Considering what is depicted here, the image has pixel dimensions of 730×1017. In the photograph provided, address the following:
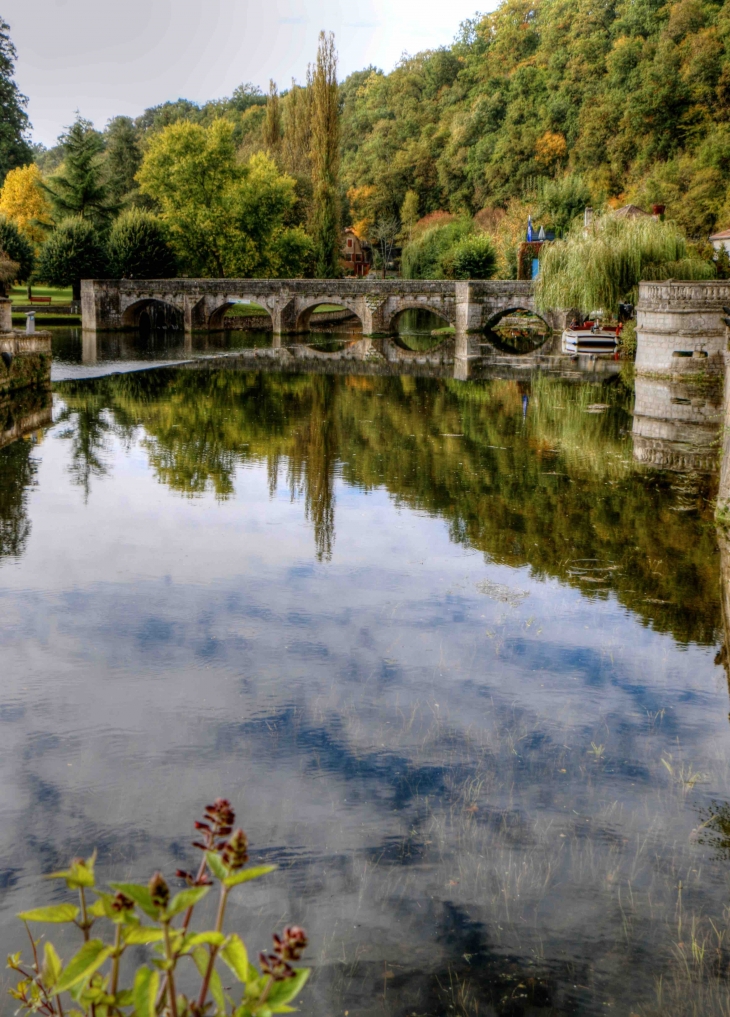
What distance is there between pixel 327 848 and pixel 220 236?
Answer: 56.3m

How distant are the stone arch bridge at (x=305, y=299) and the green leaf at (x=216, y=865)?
4685 cm

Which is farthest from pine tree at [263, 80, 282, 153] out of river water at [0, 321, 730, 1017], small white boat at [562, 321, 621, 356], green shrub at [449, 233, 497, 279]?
river water at [0, 321, 730, 1017]

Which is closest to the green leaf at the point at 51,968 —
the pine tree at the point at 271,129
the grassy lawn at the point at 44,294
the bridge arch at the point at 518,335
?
the bridge arch at the point at 518,335

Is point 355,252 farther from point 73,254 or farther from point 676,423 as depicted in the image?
point 676,423

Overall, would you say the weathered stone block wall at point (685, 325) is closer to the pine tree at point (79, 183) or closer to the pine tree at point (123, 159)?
the pine tree at point (79, 183)

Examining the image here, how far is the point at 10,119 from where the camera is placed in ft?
230

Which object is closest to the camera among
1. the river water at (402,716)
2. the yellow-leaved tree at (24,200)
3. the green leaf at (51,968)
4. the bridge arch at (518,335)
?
the green leaf at (51,968)

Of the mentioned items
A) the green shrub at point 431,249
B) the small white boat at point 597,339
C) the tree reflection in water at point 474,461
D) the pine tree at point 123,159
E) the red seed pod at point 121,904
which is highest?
the pine tree at point 123,159

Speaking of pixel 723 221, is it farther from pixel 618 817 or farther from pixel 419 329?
pixel 618 817

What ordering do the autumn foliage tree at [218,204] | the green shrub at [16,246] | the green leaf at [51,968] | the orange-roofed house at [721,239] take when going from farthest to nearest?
the autumn foliage tree at [218,204] < the green shrub at [16,246] < the orange-roofed house at [721,239] < the green leaf at [51,968]

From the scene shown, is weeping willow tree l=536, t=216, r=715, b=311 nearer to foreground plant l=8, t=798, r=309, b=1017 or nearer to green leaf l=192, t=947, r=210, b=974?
green leaf l=192, t=947, r=210, b=974

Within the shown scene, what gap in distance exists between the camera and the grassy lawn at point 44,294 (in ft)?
205

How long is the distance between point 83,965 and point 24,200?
68797mm

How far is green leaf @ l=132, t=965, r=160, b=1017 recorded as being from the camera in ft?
6.91
